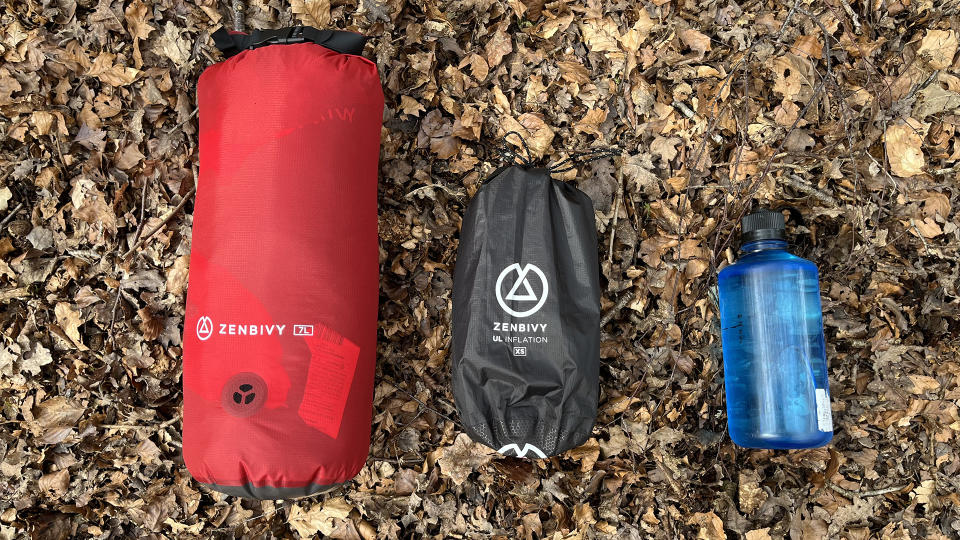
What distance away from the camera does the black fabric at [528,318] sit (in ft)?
6.72

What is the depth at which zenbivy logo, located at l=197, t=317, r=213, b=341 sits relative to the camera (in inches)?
74.0

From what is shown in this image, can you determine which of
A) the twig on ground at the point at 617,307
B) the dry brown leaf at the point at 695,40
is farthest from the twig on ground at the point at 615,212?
the dry brown leaf at the point at 695,40

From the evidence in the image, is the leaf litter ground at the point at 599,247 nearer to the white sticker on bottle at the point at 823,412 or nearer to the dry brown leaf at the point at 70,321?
the dry brown leaf at the point at 70,321

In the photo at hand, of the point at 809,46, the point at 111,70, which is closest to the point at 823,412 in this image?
the point at 809,46

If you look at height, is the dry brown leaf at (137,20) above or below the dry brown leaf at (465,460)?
above

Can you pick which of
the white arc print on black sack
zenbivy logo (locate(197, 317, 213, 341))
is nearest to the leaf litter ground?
the white arc print on black sack

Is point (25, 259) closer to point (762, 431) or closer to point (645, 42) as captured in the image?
point (645, 42)

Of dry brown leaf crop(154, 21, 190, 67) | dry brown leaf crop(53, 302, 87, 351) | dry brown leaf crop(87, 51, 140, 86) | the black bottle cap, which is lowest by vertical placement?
dry brown leaf crop(53, 302, 87, 351)

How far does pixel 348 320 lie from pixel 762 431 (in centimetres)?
160

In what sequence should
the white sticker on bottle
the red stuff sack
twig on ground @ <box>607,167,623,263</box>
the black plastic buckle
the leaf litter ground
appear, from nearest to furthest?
the red stuff sack, the black plastic buckle, the white sticker on bottle, the leaf litter ground, twig on ground @ <box>607,167,623,263</box>

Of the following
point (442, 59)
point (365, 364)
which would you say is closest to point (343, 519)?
point (365, 364)

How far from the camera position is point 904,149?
242 centimetres

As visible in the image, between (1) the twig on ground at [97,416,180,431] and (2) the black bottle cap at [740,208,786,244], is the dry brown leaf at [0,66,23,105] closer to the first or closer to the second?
(1) the twig on ground at [97,416,180,431]

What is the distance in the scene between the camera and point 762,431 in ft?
7.38
